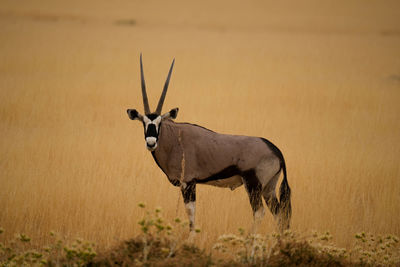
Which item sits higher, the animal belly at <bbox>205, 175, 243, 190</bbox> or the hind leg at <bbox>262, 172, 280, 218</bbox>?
the animal belly at <bbox>205, 175, 243, 190</bbox>

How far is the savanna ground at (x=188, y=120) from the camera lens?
773 cm

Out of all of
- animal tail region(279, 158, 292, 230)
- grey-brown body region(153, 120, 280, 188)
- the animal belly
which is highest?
grey-brown body region(153, 120, 280, 188)

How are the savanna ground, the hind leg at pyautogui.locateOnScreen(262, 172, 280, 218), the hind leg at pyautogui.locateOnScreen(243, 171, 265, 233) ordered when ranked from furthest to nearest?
the savanna ground
the hind leg at pyautogui.locateOnScreen(262, 172, 280, 218)
the hind leg at pyautogui.locateOnScreen(243, 171, 265, 233)

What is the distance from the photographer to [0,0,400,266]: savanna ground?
7.73 meters

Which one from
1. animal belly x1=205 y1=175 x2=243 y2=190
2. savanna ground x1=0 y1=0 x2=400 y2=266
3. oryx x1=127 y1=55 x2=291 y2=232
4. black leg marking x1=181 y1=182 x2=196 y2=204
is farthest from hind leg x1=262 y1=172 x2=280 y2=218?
black leg marking x1=181 y1=182 x2=196 y2=204

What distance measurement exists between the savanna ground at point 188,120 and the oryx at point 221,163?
70cm

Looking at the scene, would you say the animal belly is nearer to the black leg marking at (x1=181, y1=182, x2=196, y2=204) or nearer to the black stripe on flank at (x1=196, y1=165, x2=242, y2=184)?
the black stripe on flank at (x1=196, y1=165, x2=242, y2=184)

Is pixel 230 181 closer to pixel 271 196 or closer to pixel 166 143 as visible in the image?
pixel 271 196

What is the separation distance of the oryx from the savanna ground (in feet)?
2.29

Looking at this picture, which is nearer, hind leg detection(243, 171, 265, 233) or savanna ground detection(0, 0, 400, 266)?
hind leg detection(243, 171, 265, 233)

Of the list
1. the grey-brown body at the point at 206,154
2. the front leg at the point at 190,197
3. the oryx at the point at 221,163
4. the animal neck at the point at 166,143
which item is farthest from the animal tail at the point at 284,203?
the animal neck at the point at 166,143

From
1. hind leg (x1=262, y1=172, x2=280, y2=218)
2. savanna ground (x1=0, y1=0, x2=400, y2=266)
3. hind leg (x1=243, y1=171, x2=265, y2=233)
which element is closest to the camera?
hind leg (x1=243, y1=171, x2=265, y2=233)

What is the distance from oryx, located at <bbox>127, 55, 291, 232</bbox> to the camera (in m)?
6.46

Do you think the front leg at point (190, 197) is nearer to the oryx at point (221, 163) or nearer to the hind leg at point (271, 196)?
the oryx at point (221, 163)
